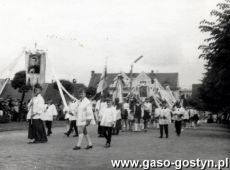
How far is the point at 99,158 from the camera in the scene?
11836 mm

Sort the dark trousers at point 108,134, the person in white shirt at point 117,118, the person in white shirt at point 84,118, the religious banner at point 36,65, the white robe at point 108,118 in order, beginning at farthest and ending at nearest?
the person in white shirt at point 117,118, the religious banner at point 36,65, the white robe at point 108,118, the dark trousers at point 108,134, the person in white shirt at point 84,118

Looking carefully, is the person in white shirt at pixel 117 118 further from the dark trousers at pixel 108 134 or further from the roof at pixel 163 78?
the roof at pixel 163 78

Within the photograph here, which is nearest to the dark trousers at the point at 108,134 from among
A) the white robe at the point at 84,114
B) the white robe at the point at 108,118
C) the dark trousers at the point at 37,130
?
the white robe at the point at 108,118

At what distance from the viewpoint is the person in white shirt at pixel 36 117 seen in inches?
633

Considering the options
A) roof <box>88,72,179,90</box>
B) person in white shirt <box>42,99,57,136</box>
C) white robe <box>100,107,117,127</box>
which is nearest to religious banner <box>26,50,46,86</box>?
person in white shirt <box>42,99,57,136</box>

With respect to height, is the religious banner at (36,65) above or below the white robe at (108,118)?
above

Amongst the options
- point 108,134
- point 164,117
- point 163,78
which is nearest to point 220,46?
point 164,117

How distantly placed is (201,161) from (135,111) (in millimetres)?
14686

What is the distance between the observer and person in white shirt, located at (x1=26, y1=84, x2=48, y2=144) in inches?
633

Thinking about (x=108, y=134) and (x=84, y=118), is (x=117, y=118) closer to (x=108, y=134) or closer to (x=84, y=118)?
(x=108, y=134)

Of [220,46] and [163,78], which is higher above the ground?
[163,78]

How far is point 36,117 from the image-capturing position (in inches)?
639

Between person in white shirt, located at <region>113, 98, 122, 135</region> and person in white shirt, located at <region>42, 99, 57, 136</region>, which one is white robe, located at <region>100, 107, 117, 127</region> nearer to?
person in white shirt, located at <region>42, 99, 57, 136</region>

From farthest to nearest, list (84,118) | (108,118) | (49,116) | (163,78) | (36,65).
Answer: (163,78), (49,116), (36,65), (108,118), (84,118)
